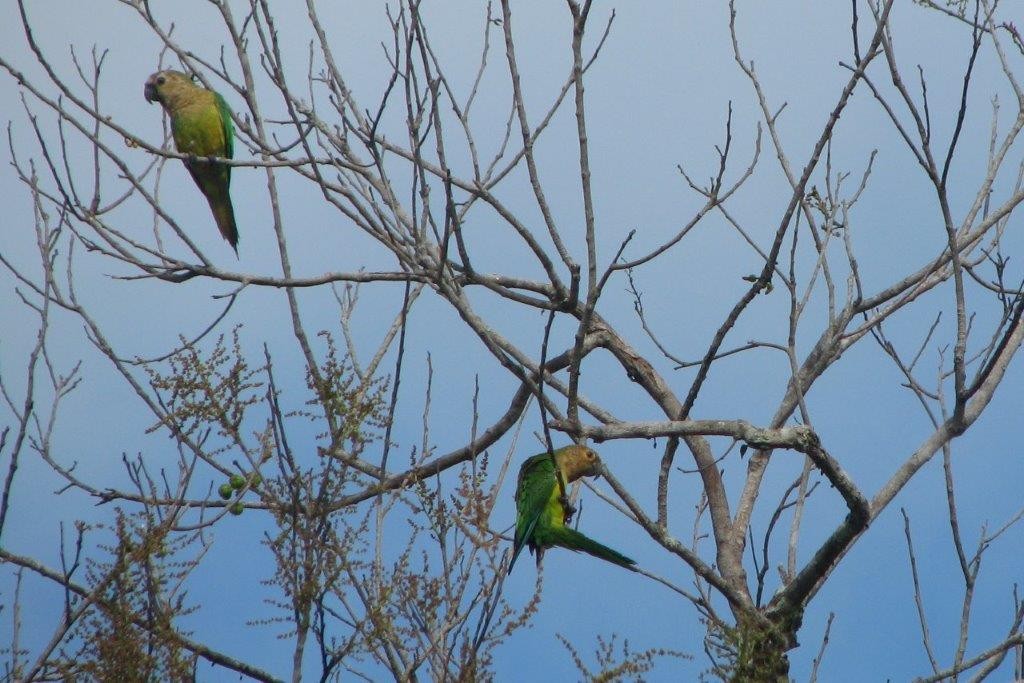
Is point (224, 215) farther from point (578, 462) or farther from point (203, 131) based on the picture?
point (578, 462)

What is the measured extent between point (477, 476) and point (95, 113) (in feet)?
7.73

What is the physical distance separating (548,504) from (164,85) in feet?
13.2

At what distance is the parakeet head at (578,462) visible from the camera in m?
4.86

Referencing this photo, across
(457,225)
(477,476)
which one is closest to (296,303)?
(457,225)

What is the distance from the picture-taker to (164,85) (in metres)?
A: 6.89

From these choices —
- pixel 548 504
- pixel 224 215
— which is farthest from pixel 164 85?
pixel 548 504

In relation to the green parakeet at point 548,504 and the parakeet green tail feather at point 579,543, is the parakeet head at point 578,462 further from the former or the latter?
the parakeet green tail feather at point 579,543

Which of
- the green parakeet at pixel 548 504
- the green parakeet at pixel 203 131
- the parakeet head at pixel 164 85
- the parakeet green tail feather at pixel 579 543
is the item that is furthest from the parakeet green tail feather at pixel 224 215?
the parakeet green tail feather at pixel 579 543

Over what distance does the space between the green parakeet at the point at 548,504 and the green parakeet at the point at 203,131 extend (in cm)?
287

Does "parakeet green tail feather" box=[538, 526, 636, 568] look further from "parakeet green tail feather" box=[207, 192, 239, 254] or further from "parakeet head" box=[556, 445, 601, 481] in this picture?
"parakeet green tail feather" box=[207, 192, 239, 254]

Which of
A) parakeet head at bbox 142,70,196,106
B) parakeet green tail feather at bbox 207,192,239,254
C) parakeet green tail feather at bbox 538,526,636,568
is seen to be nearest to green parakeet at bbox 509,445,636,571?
parakeet green tail feather at bbox 538,526,636,568

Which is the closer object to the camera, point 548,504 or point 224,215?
point 548,504

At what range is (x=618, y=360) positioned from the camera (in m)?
5.50

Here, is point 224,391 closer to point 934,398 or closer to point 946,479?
point 946,479
